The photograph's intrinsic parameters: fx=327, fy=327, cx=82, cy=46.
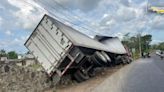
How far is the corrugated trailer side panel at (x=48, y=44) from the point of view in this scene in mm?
17234

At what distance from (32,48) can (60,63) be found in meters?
1.95

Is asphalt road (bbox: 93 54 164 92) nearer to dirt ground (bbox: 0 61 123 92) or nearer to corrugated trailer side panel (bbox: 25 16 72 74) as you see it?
dirt ground (bbox: 0 61 123 92)

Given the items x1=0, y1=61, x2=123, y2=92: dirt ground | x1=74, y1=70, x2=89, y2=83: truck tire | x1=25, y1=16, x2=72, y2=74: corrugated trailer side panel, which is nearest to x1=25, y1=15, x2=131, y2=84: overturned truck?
x1=25, y1=16, x2=72, y2=74: corrugated trailer side panel

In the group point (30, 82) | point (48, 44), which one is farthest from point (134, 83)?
point (30, 82)

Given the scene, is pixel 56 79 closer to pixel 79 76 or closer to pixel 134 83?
pixel 79 76

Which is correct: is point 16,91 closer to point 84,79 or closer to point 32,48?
point 32,48

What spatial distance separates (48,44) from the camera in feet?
57.7

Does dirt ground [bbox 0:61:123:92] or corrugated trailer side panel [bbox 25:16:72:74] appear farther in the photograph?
corrugated trailer side panel [bbox 25:16:72:74]

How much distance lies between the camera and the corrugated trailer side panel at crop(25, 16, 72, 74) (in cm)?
1723

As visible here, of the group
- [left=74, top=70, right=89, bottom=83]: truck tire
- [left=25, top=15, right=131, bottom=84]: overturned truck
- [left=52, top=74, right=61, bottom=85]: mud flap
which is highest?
[left=25, top=15, right=131, bottom=84]: overturned truck

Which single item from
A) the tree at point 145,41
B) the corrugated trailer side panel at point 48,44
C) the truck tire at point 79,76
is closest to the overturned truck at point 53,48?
the corrugated trailer side panel at point 48,44

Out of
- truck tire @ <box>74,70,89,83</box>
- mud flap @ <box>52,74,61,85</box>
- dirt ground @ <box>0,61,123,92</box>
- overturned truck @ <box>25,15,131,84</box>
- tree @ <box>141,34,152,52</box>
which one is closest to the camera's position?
dirt ground @ <box>0,61,123,92</box>

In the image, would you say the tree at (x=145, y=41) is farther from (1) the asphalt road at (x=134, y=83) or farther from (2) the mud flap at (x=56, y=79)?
(2) the mud flap at (x=56, y=79)

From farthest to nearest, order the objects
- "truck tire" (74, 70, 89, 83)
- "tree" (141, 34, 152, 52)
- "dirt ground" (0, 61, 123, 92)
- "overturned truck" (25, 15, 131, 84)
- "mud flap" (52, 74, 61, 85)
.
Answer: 1. "tree" (141, 34, 152, 52)
2. "truck tire" (74, 70, 89, 83)
3. "mud flap" (52, 74, 61, 85)
4. "overturned truck" (25, 15, 131, 84)
5. "dirt ground" (0, 61, 123, 92)
